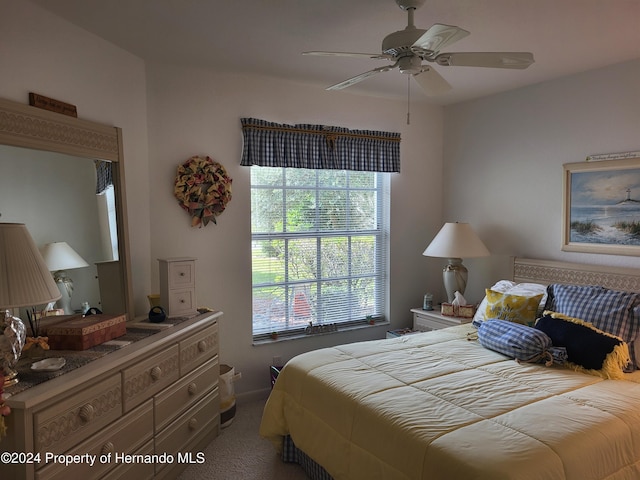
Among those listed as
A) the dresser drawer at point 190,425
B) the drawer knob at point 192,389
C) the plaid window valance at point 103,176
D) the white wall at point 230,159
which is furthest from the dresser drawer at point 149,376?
the plaid window valance at point 103,176

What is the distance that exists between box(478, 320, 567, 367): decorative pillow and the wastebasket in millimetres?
1862

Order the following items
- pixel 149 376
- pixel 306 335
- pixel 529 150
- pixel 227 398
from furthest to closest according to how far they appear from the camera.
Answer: pixel 306 335
pixel 529 150
pixel 227 398
pixel 149 376

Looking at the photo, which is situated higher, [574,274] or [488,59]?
[488,59]

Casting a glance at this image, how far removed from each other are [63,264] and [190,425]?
1.23m

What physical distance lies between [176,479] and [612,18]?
3.62 metres

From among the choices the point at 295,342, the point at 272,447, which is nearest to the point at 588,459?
the point at 272,447

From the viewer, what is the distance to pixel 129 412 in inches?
86.9

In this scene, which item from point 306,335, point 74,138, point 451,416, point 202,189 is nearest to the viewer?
point 451,416

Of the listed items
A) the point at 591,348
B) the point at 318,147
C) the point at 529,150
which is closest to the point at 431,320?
the point at 591,348

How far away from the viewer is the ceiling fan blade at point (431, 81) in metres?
2.33

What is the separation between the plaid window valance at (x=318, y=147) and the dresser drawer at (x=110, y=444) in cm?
201

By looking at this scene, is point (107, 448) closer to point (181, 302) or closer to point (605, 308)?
point (181, 302)

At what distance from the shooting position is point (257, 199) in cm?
Result: 375

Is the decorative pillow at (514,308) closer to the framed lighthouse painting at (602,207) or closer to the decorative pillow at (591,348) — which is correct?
the decorative pillow at (591,348)
